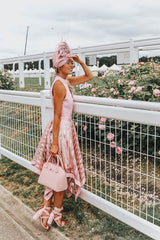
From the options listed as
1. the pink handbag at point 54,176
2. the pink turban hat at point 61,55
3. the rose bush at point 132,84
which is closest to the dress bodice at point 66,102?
the pink turban hat at point 61,55

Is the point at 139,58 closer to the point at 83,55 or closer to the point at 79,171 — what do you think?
the point at 83,55

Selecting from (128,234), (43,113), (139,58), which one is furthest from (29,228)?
(139,58)

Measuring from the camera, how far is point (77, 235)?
10.1 ft

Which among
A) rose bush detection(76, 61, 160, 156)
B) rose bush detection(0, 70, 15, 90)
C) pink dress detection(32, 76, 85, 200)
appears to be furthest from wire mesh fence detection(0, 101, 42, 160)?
rose bush detection(0, 70, 15, 90)

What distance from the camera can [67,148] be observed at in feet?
10.1

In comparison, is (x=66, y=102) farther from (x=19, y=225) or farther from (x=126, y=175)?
(x=126, y=175)

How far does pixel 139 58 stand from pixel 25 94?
5.53 metres

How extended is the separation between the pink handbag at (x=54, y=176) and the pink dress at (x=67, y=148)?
0.09 m

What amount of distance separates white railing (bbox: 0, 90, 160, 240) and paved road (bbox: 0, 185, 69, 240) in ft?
1.73

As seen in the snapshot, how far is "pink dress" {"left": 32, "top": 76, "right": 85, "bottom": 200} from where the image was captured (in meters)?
3.06

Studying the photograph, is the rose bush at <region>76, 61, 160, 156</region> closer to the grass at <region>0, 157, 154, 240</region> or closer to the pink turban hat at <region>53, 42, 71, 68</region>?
the grass at <region>0, 157, 154, 240</region>

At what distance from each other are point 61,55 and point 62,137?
0.77m

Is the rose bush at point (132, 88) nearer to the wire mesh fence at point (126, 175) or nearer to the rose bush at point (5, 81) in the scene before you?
the wire mesh fence at point (126, 175)

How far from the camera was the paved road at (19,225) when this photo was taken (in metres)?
3.11
